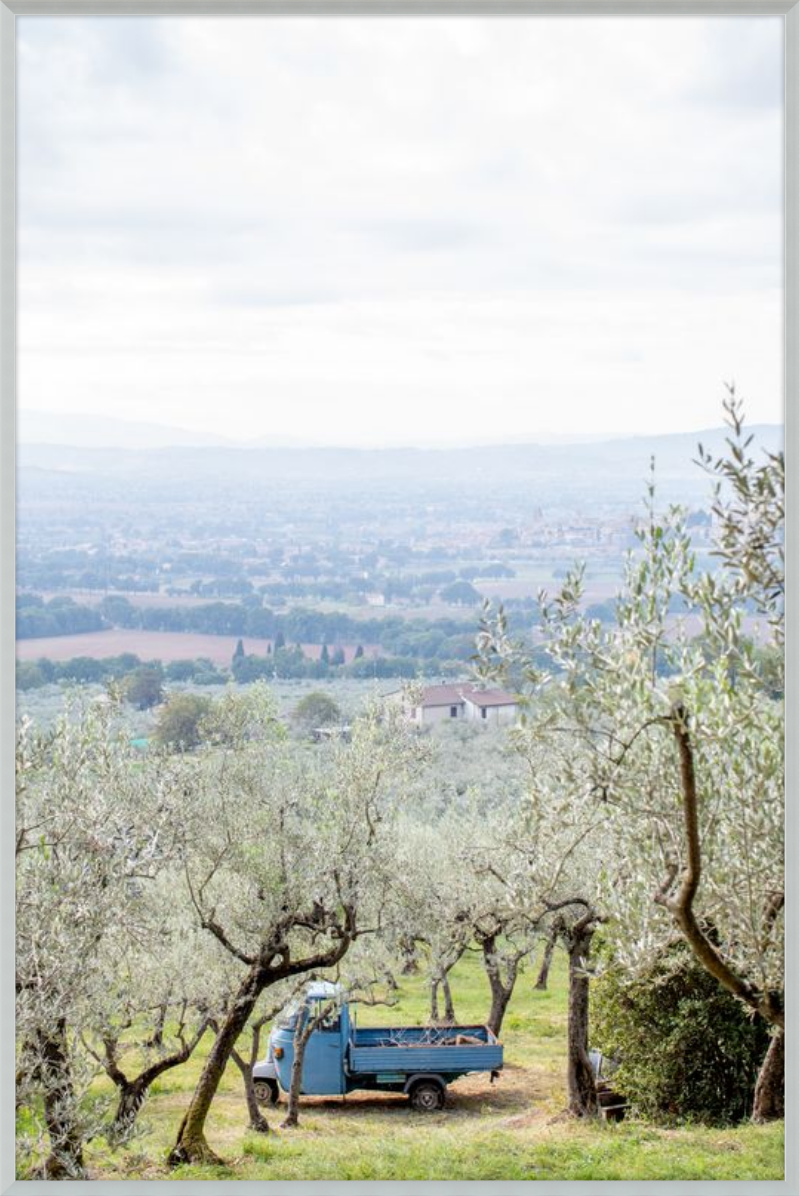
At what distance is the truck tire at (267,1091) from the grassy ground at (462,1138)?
0.16 metres


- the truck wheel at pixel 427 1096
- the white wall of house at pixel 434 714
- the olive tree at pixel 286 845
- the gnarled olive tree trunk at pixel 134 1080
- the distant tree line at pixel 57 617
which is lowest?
the truck wheel at pixel 427 1096

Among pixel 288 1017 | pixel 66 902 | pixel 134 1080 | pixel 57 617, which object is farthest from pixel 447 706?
pixel 288 1017

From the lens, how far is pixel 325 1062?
794 centimetres

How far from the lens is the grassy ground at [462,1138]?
4.75 meters

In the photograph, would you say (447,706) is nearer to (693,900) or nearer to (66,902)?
(66,902)

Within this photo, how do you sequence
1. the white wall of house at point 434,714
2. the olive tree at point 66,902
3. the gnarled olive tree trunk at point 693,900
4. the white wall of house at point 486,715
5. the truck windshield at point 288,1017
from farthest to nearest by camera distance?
the truck windshield at point 288,1017 < the white wall of house at point 434,714 < the white wall of house at point 486,715 < the olive tree at point 66,902 < the gnarled olive tree trunk at point 693,900

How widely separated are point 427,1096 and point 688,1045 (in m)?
2.33

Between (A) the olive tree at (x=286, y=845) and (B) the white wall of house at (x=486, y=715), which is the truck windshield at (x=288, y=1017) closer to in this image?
(A) the olive tree at (x=286, y=845)

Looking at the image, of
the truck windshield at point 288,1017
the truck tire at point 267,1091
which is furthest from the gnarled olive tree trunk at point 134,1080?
the truck tire at point 267,1091

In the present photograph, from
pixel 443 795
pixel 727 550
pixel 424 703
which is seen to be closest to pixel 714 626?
pixel 727 550

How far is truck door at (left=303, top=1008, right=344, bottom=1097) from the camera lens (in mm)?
7844

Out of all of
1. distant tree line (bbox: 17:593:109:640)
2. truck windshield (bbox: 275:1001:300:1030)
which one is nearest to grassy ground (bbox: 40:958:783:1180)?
truck windshield (bbox: 275:1001:300:1030)

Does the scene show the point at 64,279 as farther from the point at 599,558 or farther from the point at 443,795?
the point at 443,795

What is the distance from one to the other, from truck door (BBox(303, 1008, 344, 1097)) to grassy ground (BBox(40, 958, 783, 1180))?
88 mm
